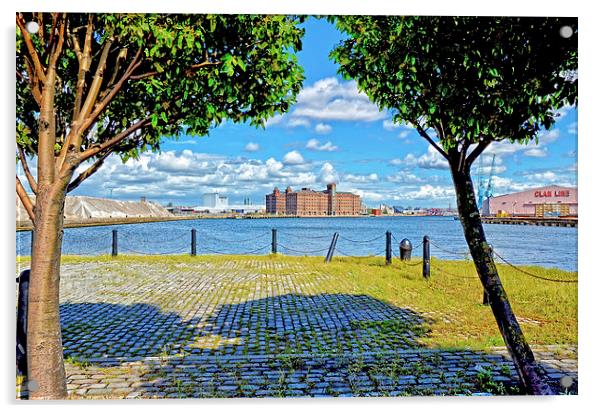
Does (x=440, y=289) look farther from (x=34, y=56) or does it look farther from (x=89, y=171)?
(x=34, y=56)

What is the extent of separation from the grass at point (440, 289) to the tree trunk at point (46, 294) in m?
0.61

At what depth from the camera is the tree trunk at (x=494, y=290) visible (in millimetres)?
3467

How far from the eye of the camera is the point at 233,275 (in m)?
5.10

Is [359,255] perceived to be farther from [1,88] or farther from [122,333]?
[1,88]

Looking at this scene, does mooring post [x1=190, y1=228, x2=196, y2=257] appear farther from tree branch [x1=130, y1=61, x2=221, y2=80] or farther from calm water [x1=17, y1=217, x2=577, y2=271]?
tree branch [x1=130, y1=61, x2=221, y2=80]

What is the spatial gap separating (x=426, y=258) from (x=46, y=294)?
3698mm

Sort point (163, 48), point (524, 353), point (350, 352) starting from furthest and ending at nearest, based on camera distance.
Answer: point (350, 352) < point (524, 353) < point (163, 48)

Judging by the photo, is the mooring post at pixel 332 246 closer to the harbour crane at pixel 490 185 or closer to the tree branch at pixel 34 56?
the harbour crane at pixel 490 185

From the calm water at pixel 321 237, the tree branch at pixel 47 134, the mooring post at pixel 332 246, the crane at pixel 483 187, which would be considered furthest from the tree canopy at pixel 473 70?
the tree branch at pixel 47 134

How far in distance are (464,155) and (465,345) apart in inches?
66.8

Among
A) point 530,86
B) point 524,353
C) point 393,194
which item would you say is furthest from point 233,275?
point 530,86

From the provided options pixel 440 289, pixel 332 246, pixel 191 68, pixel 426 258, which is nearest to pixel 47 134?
pixel 191 68

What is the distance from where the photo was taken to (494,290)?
3.46 metres

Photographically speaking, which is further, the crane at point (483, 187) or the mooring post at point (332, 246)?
the mooring post at point (332, 246)
